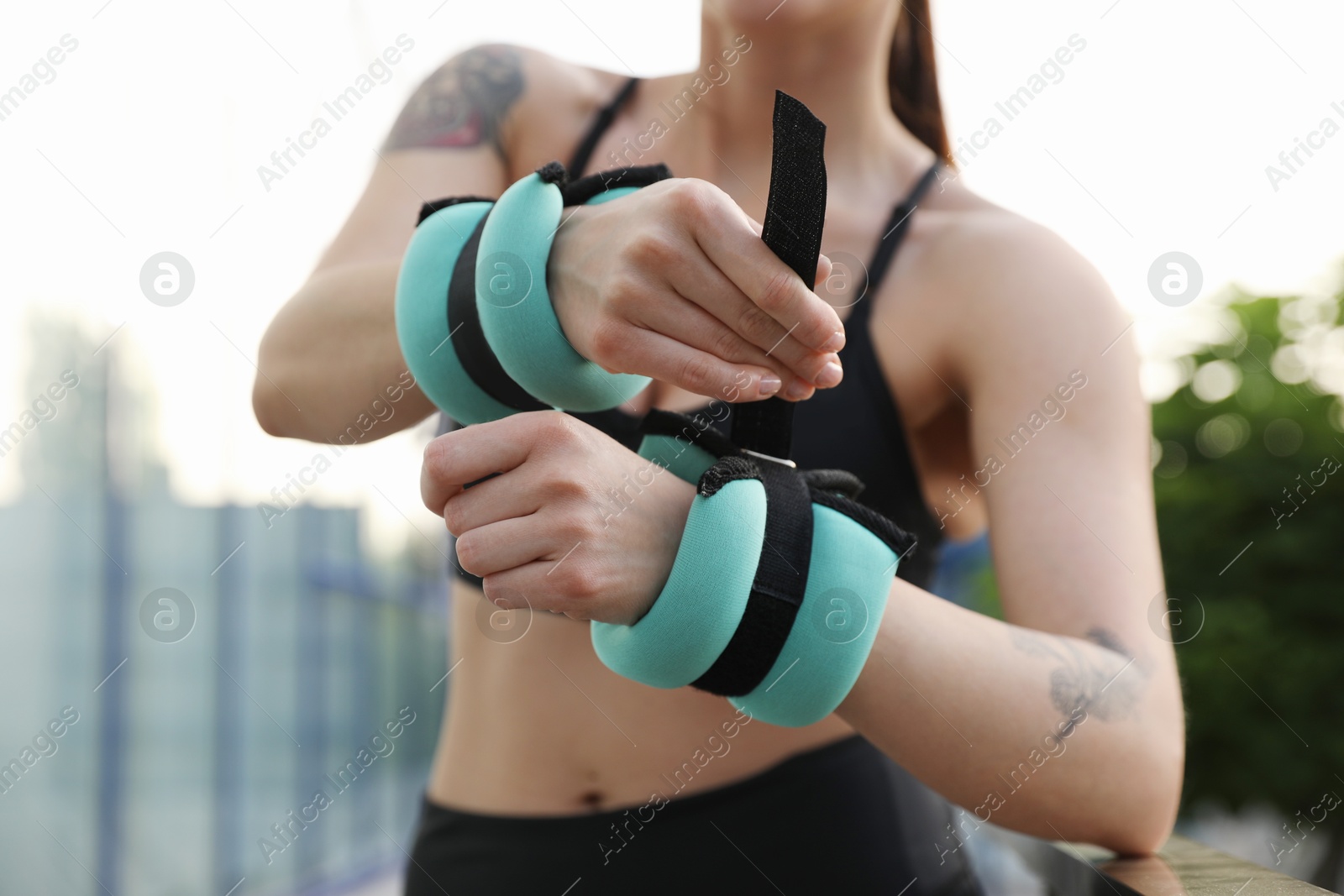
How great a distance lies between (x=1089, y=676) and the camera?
30.8 inches

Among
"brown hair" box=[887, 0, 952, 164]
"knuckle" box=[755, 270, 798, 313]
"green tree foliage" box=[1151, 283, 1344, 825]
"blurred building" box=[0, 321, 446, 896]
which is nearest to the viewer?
"knuckle" box=[755, 270, 798, 313]

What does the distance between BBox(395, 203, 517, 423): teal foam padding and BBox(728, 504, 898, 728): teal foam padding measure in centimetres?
27

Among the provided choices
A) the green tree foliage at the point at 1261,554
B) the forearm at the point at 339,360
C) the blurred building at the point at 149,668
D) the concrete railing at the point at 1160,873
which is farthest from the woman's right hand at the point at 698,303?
the green tree foliage at the point at 1261,554

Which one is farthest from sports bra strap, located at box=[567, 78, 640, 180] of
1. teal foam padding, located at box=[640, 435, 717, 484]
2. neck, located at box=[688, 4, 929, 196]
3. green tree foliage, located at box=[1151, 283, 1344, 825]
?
green tree foliage, located at box=[1151, 283, 1344, 825]

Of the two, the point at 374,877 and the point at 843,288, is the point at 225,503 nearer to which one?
the point at 374,877

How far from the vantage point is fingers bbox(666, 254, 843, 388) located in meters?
0.58

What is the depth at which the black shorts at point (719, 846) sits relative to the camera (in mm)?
928

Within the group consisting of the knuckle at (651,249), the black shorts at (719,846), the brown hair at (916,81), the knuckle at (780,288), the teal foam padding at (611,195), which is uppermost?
the brown hair at (916,81)

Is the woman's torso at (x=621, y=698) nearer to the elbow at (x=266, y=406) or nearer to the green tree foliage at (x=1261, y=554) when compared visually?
the elbow at (x=266, y=406)

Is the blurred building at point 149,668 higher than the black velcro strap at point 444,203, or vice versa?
the black velcro strap at point 444,203

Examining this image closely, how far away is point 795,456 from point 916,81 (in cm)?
66

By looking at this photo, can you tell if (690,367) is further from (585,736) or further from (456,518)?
(585,736)

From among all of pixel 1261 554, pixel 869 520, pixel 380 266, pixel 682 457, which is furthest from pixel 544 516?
pixel 1261 554

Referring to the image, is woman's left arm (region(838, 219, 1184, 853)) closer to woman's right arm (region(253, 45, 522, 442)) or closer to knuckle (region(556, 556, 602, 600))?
knuckle (region(556, 556, 602, 600))
